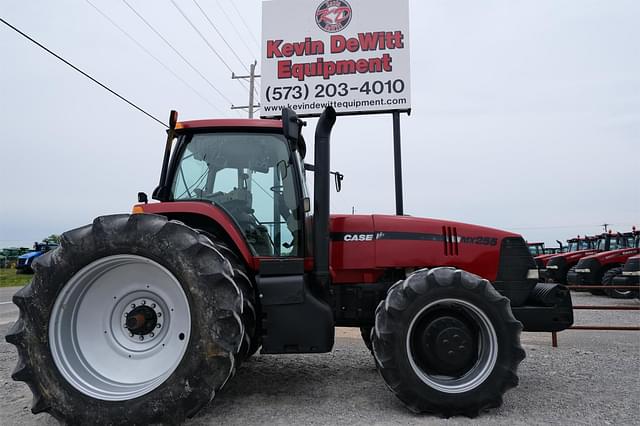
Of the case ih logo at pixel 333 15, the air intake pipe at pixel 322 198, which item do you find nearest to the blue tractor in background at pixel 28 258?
the case ih logo at pixel 333 15

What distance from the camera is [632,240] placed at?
13727mm

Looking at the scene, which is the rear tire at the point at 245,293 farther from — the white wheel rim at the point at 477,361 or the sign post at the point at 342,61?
the sign post at the point at 342,61

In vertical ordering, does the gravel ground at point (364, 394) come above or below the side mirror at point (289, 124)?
below

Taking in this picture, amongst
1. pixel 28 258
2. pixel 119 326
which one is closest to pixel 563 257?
pixel 119 326

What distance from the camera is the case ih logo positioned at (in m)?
8.95

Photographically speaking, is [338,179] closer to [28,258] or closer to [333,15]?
[333,15]

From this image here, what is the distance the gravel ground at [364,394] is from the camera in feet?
9.70

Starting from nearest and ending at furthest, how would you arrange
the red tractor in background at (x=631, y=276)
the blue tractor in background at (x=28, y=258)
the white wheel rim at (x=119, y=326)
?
1. the white wheel rim at (x=119, y=326)
2. the red tractor in background at (x=631, y=276)
3. the blue tractor in background at (x=28, y=258)

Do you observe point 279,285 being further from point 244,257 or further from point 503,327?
point 503,327

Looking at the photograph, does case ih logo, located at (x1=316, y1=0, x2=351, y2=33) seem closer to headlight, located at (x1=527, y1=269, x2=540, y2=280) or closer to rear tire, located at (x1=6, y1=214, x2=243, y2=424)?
headlight, located at (x1=527, y1=269, x2=540, y2=280)

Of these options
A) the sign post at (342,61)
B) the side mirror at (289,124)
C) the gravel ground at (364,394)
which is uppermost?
the sign post at (342,61)

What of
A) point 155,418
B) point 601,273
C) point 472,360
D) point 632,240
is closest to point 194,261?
point 155,418

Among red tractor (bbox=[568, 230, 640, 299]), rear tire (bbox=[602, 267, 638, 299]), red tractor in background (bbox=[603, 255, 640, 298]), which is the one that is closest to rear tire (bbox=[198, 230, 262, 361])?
red tractor in background (bbox=[603, 255, 640, 298])

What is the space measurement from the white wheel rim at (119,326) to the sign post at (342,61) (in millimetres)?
6332
